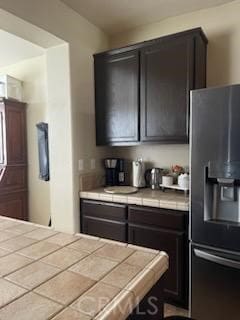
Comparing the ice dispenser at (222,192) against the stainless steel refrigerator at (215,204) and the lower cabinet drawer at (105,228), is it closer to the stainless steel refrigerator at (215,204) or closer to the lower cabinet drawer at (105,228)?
the stainless steel refrigerator at (215,204)

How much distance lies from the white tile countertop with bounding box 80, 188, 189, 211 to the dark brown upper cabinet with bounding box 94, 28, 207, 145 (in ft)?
1.61

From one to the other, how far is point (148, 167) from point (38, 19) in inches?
67.4

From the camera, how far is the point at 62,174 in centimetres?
248

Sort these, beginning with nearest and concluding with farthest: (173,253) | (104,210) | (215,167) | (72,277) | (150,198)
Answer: (72,277) → (215,167) → (173,253) → (150,198) → (104,210)

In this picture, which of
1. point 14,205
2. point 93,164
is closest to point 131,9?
point 93,164

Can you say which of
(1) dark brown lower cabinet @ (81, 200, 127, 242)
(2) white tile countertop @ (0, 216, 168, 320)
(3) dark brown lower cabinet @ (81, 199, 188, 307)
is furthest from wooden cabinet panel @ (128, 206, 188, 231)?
(2) white tile countertop @ (0, 216, 168, 320)

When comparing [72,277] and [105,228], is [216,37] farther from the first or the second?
[72,277]

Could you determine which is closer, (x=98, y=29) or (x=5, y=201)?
(x=98, y=29)

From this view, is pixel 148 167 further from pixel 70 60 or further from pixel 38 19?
pixel 38 19

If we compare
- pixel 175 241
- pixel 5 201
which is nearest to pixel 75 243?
pixel 175 241

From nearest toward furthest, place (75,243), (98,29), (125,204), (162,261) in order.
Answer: (162,261) → (75,243) → (125,204) → (98,29)

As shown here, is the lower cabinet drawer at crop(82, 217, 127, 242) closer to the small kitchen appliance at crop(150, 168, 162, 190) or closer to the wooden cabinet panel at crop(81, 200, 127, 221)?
the wooden cabinet panel at crop(81, 200, 127, 221)

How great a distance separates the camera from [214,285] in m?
1.68

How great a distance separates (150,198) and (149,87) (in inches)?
40.0
